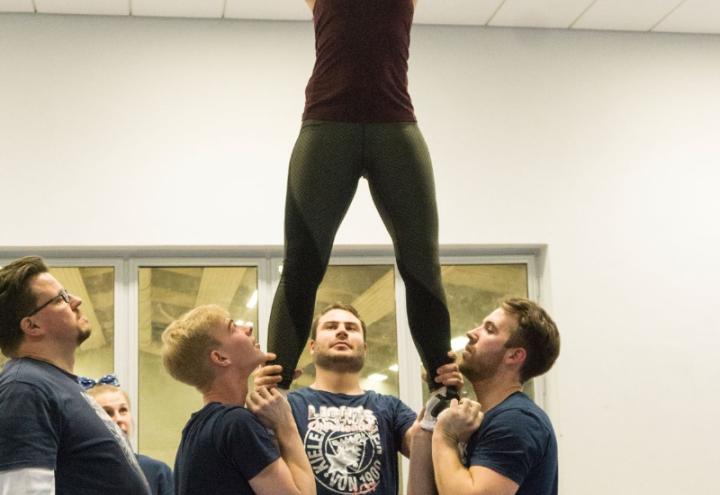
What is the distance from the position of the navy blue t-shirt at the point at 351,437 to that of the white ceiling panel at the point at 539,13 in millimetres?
2392

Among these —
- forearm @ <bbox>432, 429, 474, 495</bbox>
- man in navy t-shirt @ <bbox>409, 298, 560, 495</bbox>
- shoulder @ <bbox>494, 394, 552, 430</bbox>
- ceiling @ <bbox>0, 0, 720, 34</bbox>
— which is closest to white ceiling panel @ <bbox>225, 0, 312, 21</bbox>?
ceiling @ <bbox>0, 0, 720, 34</bbox>

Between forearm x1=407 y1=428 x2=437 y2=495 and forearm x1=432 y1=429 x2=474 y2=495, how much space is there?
0.05 meters

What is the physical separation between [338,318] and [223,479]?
1137 mm

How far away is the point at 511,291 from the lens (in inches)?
196

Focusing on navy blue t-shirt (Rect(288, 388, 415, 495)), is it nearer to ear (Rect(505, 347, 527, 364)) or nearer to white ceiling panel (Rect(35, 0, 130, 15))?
ear (Rect(505, 347, 527, 364))

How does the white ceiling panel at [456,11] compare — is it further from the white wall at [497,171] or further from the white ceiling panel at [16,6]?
the white ceiling panel at [16,6]

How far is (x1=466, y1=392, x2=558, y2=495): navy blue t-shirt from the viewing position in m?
2.46

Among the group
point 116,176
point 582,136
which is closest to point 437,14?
point 582,136

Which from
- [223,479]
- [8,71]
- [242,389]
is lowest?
[223,479]

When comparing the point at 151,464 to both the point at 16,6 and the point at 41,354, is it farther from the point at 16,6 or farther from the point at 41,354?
the point at 16,6

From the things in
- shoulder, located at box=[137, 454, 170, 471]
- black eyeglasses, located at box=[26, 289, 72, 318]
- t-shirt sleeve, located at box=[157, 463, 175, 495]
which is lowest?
t-shirt sleeve, located at box=[157, 463, 175, 495]

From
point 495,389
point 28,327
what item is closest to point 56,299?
point 28,327

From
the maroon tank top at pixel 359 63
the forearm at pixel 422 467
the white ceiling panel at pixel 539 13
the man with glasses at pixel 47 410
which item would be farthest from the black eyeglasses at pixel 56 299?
the white ceiling panel at pixel 539 13

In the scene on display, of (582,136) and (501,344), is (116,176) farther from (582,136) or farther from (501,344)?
(501,344)
